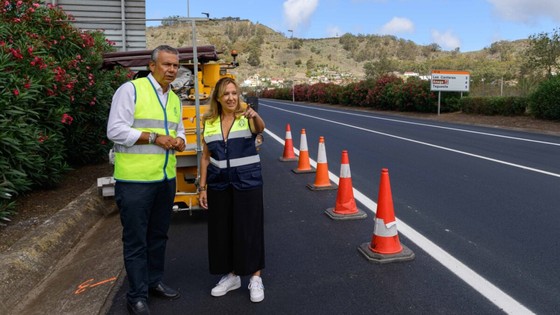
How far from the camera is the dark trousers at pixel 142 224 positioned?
11.7 ft

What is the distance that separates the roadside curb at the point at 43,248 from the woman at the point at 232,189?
1754mm

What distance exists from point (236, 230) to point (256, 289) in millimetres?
509

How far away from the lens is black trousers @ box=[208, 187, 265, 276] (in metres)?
3.93

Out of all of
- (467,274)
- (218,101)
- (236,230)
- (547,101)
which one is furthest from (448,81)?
(236,230)

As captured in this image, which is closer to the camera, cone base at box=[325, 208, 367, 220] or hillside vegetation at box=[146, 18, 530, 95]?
cone base at box=[325, 208, 367, 220]

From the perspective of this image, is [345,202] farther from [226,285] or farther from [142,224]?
[142,224]

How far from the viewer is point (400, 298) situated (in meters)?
3.83

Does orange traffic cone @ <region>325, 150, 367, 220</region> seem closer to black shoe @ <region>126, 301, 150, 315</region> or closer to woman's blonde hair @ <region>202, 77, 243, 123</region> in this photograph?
woman's blonde hair @ <region>202, 77, 243, 123</region>

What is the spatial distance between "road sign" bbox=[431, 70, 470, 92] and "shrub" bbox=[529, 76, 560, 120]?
20.5 feet

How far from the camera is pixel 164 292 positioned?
3982 mm

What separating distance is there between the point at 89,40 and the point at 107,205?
122 inches

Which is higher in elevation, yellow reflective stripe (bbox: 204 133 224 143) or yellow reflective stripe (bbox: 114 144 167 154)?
yellow reflective stripe (bbox: 204 133 224 143)

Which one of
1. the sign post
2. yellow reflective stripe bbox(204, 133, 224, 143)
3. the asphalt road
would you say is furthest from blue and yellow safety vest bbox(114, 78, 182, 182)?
the sign post

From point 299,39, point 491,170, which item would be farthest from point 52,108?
point 299,39
